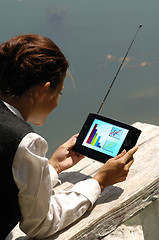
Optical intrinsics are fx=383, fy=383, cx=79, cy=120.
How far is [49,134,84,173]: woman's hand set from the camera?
1.72 meters

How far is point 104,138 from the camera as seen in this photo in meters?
1.61

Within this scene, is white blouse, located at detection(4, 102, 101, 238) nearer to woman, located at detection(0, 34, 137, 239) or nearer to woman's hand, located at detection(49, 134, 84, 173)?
woman, located at detection(0, 34, 137, 239)

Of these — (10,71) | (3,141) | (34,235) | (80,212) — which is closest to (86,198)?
(80,212)

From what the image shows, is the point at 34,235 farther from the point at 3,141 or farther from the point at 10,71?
the point at 10,71

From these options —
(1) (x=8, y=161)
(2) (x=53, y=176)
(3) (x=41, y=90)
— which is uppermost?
(3) (x=41, y=90)

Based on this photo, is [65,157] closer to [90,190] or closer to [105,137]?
[105,137]

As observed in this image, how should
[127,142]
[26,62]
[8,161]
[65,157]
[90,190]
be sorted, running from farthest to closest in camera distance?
[65,157], [127,142], [90,190], [26,62], [8,161]

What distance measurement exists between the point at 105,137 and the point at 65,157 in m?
0.23

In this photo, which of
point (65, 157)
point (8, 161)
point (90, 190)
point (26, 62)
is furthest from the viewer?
point (65, 157)

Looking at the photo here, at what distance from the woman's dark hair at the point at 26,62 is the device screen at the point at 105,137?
15.9 inches

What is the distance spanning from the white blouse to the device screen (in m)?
0.25

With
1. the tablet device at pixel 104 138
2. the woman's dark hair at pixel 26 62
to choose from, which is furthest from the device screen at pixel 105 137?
the woman's dark hair at pixel 26 62

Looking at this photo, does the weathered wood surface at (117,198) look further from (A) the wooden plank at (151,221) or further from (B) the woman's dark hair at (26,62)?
(B) the woman's dark hair at (26,62)

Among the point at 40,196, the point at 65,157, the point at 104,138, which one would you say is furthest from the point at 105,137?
the point at 40,196
